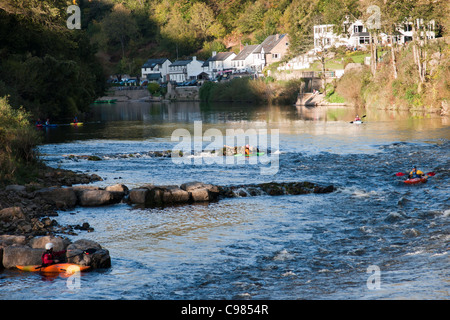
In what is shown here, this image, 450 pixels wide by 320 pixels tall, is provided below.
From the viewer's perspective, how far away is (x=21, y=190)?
2839 centimetres

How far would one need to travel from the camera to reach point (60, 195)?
2847cm

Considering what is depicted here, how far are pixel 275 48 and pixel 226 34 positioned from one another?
42.2 metres

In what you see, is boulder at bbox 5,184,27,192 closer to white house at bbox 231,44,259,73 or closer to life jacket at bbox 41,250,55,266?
life jacket at bbox 41,250,55,266

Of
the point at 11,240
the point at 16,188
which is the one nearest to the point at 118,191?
the point at 16,188

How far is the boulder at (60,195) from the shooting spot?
28.2 meters

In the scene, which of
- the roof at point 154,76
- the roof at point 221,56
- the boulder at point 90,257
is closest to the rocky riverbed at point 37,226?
the boulder at point 90,257

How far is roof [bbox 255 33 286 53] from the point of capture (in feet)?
486

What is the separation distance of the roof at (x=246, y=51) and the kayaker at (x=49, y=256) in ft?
464

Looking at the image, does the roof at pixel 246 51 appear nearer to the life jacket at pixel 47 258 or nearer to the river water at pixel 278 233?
the river water at pixel 278 233

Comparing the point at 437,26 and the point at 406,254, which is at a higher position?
the point at 437,26

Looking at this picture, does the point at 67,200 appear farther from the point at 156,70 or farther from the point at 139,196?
the point at 156,70
